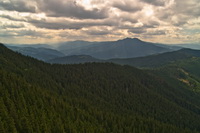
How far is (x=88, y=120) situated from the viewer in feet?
347

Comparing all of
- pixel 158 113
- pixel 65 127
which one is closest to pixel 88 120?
pixel 65 127

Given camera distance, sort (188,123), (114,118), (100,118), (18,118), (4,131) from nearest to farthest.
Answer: (4,131), (18,118), (100,118), (114,118), (188,123)

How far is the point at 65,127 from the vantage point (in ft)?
266

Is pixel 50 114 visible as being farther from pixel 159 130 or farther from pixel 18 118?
pixel 159 130

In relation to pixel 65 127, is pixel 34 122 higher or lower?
higher

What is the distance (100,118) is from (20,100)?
2269 inches

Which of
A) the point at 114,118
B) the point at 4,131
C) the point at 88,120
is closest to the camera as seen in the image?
the point at 4,131

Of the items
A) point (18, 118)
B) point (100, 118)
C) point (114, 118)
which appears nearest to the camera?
point (18, 118)

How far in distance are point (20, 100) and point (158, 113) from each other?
161 metres

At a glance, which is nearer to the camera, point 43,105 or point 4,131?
point 4,131

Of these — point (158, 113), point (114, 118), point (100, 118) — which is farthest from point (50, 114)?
point (158, 113)

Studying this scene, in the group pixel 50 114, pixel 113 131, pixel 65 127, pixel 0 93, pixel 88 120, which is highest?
pixel 0 93

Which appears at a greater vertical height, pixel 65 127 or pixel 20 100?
pixel 20 100

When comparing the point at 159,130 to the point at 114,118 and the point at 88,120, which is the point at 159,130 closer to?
the point at 114,118
